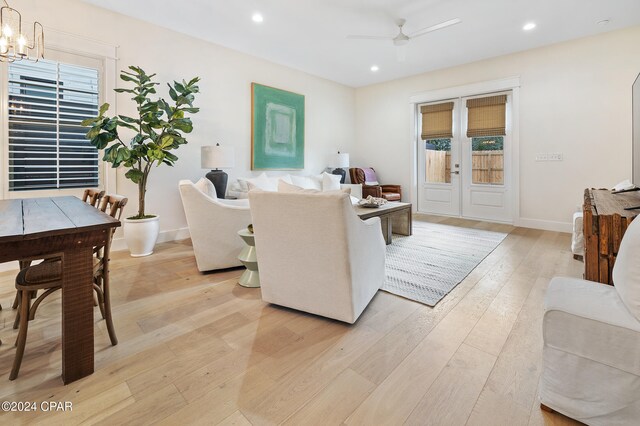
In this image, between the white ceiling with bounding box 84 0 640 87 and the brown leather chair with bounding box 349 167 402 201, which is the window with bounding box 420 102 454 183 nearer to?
the brown leather chair with bounding box 349 167 402 201

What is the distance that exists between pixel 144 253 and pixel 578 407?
385 centimetres

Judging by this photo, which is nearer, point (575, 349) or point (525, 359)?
point (575, 349)

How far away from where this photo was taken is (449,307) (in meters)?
2.25

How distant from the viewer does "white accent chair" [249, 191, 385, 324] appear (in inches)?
70.9

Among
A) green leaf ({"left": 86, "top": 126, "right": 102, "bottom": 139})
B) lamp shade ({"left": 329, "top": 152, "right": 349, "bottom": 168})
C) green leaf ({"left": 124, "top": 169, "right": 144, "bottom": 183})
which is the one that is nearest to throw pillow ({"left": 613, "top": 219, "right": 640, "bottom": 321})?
green leaf ({"left": 124, "top": 169, "right": 144, "bottom": 183})

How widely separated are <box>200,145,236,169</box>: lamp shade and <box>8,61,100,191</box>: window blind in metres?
1.21

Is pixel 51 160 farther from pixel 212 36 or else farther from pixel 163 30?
Answer: pixel 212 36

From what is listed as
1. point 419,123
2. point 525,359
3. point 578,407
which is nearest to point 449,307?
point 525,359

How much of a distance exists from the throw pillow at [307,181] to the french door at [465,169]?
7.46 feet

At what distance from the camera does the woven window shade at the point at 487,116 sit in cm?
529

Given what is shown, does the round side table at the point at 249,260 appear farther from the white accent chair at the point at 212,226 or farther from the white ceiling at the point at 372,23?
the white ceiling at the point at 372,23

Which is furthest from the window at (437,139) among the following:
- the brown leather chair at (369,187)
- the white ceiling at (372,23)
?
the white ceiling at (372,23)

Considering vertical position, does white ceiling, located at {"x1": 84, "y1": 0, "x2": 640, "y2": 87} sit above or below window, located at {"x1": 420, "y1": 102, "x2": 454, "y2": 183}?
above

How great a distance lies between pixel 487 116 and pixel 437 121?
2.93 feet
